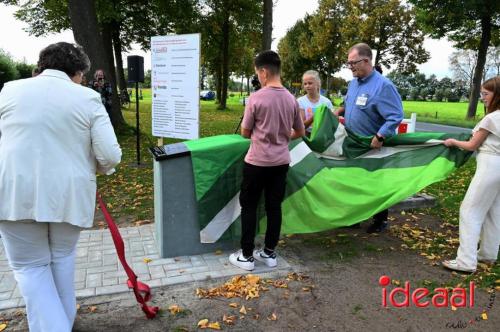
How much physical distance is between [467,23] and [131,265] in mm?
23963

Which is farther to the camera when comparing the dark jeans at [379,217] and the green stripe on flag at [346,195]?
the dark jeans at [379,217]

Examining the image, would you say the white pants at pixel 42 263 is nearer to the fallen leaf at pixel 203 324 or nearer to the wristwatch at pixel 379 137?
the fallen leaf at pixel 203 324

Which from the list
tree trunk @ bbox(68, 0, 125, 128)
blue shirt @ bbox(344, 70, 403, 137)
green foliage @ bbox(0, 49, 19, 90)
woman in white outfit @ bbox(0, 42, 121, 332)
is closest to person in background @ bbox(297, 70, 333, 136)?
blue shirt @ bbox(344, 70, 403, 137)

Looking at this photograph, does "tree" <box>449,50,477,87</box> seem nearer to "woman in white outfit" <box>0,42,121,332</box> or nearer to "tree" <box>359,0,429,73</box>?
"tree" <box>359,0,429,73</box>

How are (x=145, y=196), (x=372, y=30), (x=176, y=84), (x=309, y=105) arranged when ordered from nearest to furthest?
(x=309, y=105) → (x=145, y=196) → (x=176, y=84) → (x=372, y=30)

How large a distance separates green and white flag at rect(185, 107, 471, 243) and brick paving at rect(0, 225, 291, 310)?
1.05 ft

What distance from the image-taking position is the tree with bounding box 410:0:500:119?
20.2 metres

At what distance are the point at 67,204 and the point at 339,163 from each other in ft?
10.4

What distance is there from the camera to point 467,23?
22.3m

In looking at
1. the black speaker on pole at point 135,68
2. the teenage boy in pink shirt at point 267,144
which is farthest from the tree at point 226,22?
the teenage boy in pink shirt at point 267,144

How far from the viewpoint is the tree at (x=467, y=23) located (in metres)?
20.2

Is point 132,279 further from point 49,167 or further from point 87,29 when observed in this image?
point 87,29

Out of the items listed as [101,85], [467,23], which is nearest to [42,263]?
[101,85]

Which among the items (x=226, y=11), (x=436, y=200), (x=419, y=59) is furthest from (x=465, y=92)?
(x=436, y=200)
